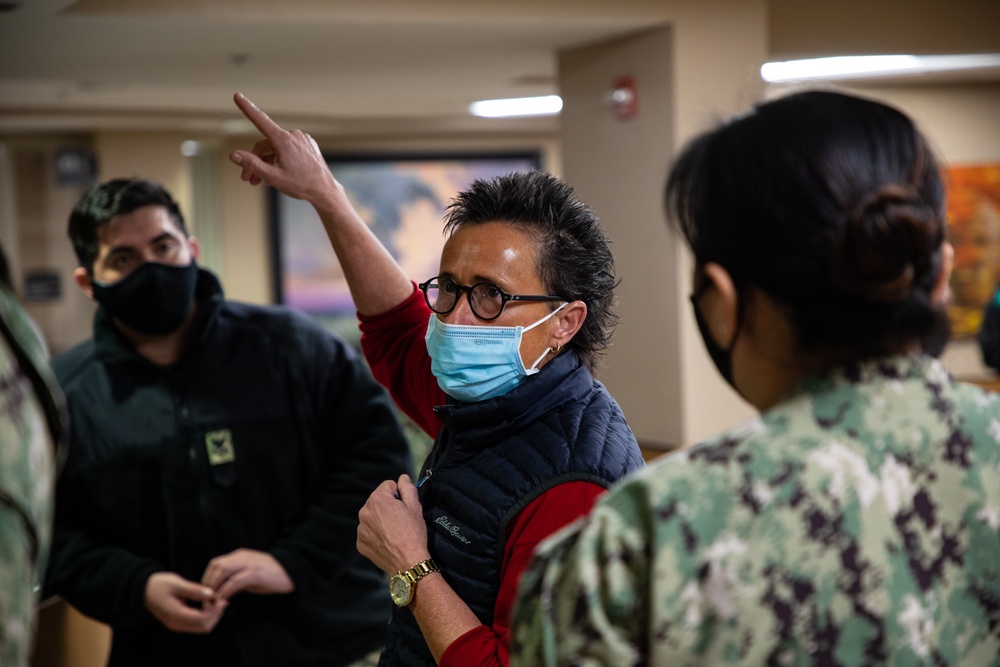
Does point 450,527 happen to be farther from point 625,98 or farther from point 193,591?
point 625,98

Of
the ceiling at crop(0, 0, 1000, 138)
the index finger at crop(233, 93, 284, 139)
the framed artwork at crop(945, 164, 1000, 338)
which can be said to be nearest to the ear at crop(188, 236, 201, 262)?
the index finger at crop(233, 93, 284, 139)

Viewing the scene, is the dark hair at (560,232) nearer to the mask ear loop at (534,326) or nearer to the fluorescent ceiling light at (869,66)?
the mask ear loop at (534,326)

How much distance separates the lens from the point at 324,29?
5.09 metres

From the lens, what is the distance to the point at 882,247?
901 millimetres

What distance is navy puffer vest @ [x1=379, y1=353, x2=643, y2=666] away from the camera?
1407 mm

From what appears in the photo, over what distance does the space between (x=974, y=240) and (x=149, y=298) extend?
8614 mm

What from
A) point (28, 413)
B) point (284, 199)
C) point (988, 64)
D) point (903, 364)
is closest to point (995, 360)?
point (988, 64)

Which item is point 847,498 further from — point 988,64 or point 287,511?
point 988,64

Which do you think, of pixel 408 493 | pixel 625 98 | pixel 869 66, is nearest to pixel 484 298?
pixel 408 493

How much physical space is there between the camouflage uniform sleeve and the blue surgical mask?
2.10ft

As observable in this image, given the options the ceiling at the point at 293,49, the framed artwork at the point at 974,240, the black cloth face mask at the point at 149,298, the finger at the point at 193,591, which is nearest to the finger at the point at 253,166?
the black cloth face mask at the point at 149,298

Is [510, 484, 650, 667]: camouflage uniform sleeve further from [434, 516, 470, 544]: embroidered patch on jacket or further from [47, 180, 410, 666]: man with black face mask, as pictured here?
[47, 180, 410, 666]: man with black face mask

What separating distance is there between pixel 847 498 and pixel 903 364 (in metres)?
0.15

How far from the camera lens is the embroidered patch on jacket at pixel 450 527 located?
144 centimetres
